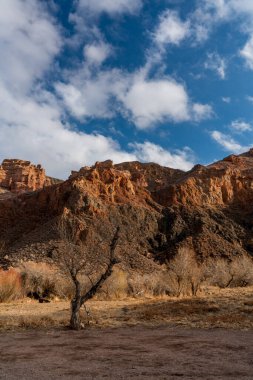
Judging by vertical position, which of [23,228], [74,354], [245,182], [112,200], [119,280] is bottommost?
[74,354]

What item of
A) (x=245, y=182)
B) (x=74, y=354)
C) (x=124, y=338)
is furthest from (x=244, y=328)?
(x=245, y=182)

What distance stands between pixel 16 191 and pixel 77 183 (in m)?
51.8

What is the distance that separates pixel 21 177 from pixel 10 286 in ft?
330

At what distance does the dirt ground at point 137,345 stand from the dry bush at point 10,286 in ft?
34.8

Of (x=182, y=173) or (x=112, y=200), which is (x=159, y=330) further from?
(x=182, y=173)

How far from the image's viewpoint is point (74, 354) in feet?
36.5

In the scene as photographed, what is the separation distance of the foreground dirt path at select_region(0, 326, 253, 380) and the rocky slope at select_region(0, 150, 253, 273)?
3887 centimetres

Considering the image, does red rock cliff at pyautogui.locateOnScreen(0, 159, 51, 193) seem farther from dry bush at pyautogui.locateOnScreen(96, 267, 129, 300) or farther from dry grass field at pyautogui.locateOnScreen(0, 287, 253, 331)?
dry grass field at pyautogui.locateOnScreen(0, 287, 253, 331)

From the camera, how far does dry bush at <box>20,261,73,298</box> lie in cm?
3609

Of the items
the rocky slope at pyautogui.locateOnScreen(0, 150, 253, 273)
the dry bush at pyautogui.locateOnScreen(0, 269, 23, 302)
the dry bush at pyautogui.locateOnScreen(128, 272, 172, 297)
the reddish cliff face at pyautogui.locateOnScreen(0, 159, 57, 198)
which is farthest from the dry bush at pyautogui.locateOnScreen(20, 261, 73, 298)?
the reddish cliff face at pyautogui.locateOnScreen(0, 159, 57, 198)

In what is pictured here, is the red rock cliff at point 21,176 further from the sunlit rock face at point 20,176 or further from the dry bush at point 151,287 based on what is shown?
the dry bush at point 151,287

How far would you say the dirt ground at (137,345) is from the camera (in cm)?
875

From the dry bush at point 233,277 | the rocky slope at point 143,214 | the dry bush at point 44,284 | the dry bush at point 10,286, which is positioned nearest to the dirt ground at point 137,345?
the dry bush at point 10,286

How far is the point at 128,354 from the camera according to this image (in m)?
10.9
